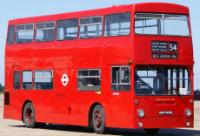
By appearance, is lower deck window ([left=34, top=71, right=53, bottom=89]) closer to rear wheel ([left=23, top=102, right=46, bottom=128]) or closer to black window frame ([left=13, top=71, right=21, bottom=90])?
rear wheel ([left=23, top=102, right=46, bottom=128])

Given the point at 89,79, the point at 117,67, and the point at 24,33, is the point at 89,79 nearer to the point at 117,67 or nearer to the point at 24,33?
the point at 117,67

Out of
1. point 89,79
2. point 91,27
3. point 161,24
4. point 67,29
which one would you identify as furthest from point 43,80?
point 161,24

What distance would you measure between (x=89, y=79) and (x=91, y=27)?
1625 millimetres

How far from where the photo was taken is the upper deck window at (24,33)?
93.6 ft

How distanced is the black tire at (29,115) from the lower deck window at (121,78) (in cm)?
556

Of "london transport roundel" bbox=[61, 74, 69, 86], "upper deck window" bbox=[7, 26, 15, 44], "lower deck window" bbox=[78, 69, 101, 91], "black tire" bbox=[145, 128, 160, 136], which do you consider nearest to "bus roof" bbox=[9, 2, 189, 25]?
"lower deck window" bbox=[78, 69, 101, 91]

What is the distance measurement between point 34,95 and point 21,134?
4626 millimetres

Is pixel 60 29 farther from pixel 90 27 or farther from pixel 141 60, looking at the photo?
pixel 141 60

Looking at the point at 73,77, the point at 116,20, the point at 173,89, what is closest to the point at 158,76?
the point at 173,89

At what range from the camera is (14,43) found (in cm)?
2945

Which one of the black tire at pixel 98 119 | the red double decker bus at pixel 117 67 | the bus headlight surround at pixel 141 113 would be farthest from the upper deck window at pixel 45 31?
the bus headlight surround at pixel 141 113

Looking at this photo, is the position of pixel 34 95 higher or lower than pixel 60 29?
lower

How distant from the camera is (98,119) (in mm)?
24797

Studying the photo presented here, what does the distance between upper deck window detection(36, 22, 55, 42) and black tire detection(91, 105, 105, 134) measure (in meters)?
3.60
